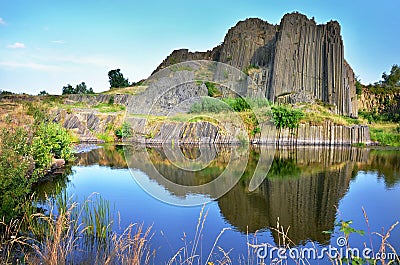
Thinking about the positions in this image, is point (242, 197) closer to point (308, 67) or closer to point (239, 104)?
point (239, 104)

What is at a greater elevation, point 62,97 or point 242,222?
point 62,97

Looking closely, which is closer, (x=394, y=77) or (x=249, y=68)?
(x=249, y=68)

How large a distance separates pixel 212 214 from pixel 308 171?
7.49 m

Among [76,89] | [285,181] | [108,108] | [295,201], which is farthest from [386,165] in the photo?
[76,89]

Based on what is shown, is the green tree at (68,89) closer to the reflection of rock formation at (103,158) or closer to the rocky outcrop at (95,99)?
the rocky outcrop at (95,99)

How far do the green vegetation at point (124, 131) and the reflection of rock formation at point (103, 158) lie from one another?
210cm

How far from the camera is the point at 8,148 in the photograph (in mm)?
8367

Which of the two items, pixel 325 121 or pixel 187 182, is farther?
pixel 325 121

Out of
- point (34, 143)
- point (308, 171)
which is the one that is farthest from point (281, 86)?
point (34, 143)

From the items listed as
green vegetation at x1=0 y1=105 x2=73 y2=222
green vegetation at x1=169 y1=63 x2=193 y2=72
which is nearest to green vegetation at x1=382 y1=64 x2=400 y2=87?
green vegetation at x1=169 y1=63 x2=193 y2=72

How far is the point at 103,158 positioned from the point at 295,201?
11311 mm

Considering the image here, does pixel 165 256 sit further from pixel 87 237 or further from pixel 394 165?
pixel 394 165

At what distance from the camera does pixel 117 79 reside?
192 feet

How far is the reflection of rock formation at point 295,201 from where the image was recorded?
27.1 feet
